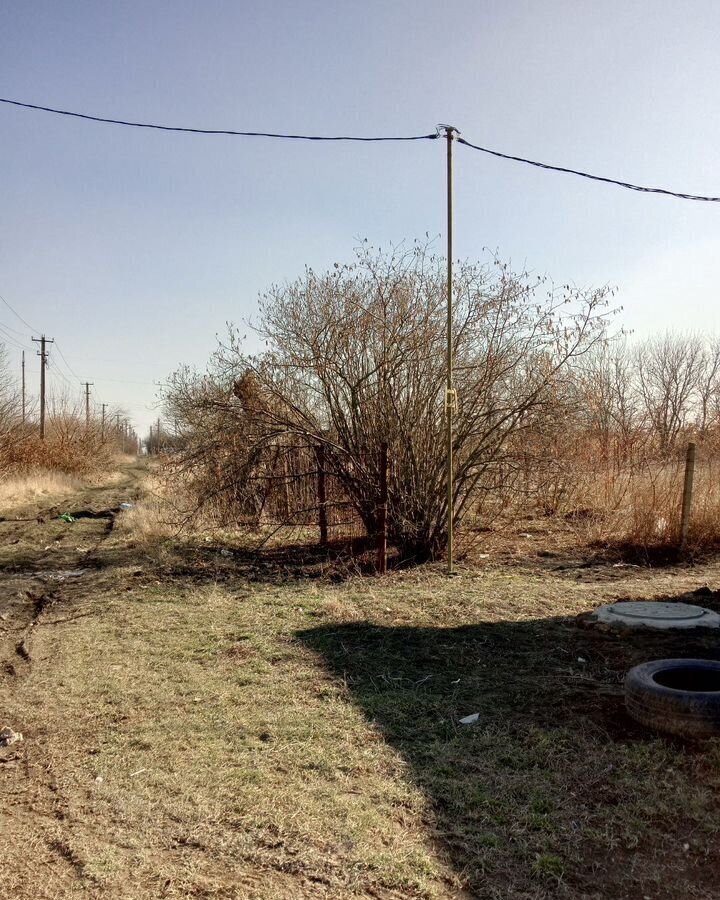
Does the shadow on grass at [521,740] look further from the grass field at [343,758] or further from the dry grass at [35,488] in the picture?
the dry grass at [35,488]

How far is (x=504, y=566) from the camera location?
9.70m

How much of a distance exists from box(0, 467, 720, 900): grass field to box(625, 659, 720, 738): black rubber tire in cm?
9

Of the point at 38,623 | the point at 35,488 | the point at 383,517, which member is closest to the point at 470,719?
the point at 38,623

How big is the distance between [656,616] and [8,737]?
5.05m

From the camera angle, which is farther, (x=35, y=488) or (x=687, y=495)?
(x=35, y=488)

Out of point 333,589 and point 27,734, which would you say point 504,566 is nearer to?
point 333,589

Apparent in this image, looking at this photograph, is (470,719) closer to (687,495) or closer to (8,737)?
(8,737)

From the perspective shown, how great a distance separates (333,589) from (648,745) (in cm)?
494

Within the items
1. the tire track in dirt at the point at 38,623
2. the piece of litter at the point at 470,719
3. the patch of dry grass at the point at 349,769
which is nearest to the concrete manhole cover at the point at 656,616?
the patch of dry grass at the point at 349,769

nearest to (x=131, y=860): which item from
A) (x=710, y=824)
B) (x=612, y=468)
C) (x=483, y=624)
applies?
(x=710, y=824)

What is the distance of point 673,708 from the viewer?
393 cm

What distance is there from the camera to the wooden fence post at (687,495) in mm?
10406

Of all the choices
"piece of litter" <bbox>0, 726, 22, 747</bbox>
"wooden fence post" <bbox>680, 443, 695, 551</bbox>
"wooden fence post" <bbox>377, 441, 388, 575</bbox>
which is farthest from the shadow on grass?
"wooden fence post" <bbox>680, 443, 695, 551</bbox>

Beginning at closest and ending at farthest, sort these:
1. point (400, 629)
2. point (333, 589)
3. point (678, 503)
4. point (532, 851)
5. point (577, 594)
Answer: point (532, 851), point (400, 629), point (577, 594), point (333, 589), point (678, 503)
